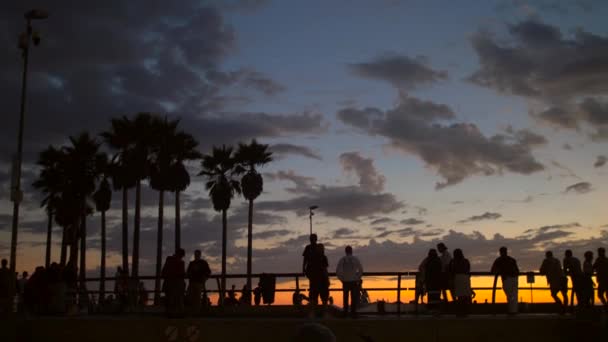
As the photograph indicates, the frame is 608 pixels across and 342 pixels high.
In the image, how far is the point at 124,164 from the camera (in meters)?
58.1

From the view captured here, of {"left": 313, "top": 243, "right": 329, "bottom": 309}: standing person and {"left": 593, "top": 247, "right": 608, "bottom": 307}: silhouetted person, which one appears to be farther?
{"left": 593, "top": 247, "right": 608, "bottom": 307}: silhouetted person

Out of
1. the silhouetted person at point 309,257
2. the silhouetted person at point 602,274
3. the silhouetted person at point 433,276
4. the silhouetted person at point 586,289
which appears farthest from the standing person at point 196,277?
the silhouetted person at point 602,274

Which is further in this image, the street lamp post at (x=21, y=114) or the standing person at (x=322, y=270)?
the street lamp post at (x=21, y=114)

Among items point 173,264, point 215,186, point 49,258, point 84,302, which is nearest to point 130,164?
point 215,186

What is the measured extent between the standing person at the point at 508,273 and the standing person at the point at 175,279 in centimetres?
759

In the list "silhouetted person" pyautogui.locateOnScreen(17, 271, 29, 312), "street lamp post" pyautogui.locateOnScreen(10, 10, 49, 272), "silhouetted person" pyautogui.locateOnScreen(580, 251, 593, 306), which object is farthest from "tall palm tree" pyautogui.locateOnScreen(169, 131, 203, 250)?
"silhouetted person" pyautogui.locateOnScreen(580, 251, 593, 306)

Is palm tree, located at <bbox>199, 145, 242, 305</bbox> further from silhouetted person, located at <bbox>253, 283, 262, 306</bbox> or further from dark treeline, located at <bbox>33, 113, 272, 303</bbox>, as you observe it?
silhouetted person, located at <bbox>253, 283, 262, 306</bbox>

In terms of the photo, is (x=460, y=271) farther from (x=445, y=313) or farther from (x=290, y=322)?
(x=290, y=322)

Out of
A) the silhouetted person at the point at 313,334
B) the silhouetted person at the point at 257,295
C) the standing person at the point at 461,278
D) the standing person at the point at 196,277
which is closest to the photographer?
the silhouetted person at the point at 313,334

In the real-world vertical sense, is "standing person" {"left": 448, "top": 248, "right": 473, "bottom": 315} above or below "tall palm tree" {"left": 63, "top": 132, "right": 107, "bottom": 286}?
below

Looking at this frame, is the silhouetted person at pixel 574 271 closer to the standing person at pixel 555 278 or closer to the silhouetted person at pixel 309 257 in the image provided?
the standing person at pixel 555 278

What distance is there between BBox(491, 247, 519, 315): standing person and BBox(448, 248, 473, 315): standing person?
747mm

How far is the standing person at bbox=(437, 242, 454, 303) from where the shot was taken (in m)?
20.1

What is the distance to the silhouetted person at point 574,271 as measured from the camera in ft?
69.3
